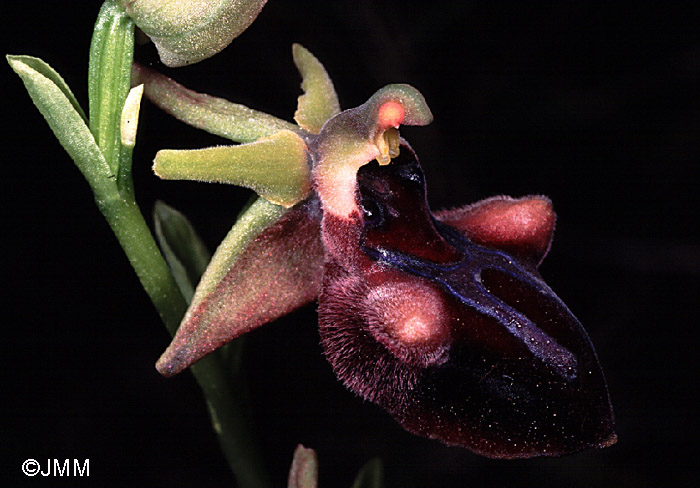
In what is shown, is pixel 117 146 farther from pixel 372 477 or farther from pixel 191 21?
pixel 372 477

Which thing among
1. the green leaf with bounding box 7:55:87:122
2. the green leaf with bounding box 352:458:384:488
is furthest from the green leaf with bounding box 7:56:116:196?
the green leaf with bounding box 352:458:384:488

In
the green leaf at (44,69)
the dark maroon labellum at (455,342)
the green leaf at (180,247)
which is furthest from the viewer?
the green leaf at (180,247)

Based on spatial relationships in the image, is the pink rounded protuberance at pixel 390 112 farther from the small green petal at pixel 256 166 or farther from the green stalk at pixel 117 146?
the green stalk at pixel 117 146

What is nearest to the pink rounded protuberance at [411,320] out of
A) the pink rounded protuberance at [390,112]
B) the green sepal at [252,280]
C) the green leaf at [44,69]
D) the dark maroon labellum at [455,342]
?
the dark maroon labellum at [455,342]

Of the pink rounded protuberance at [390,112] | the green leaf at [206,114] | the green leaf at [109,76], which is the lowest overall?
the pink rounded protuberance at [390,112]

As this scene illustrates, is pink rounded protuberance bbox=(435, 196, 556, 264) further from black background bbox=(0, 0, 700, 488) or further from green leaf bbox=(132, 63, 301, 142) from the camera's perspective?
black background bbox=(0, 0, 700, 488)

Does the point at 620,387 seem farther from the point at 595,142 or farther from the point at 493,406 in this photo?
the point at 493,406
